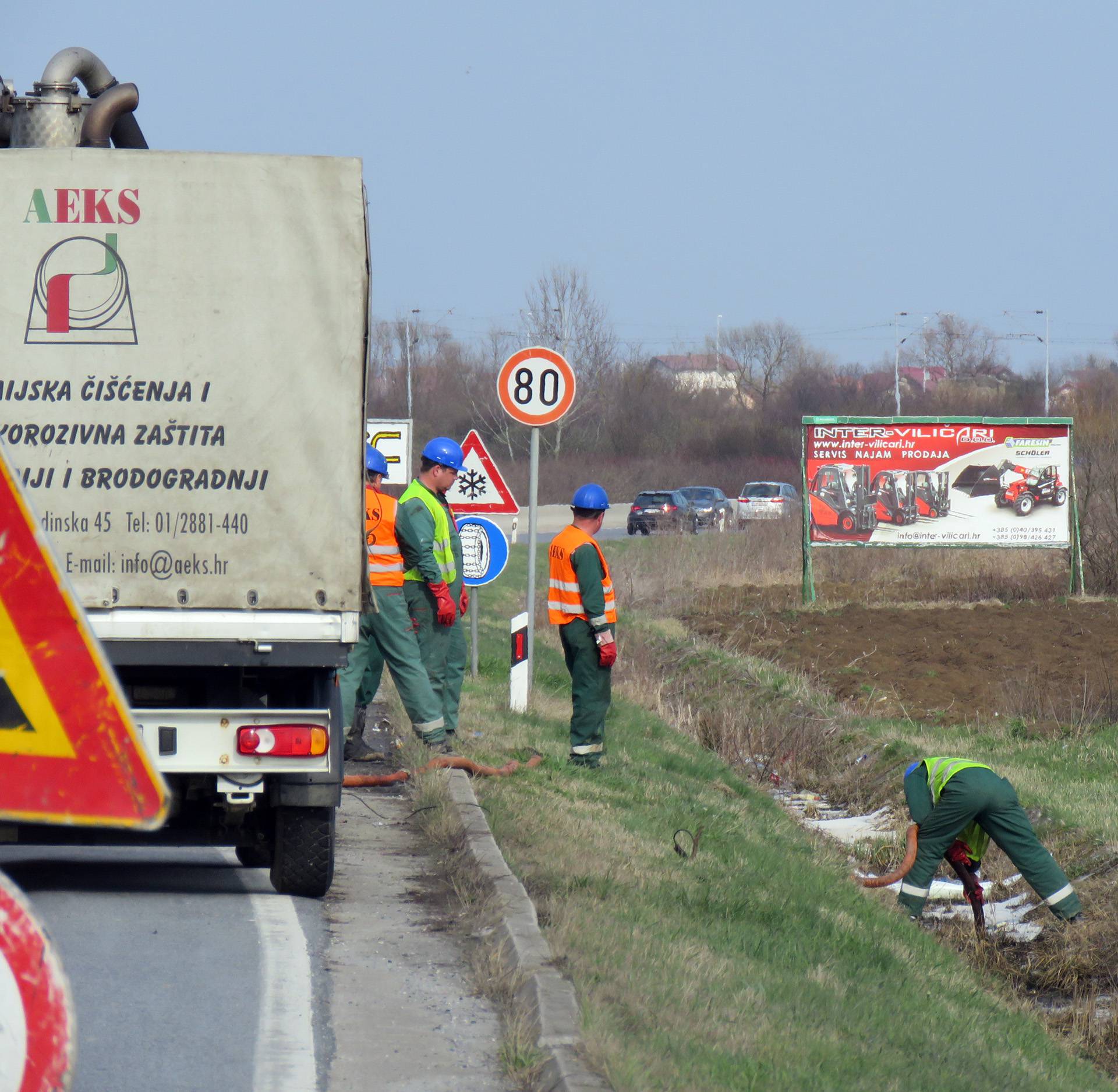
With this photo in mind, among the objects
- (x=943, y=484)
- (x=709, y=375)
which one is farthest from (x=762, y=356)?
(x=943, y=484)

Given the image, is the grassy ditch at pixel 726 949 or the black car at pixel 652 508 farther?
the black car at pixel 652 508

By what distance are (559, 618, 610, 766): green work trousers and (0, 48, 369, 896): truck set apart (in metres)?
3.89

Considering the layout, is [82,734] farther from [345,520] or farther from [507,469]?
[507,469]

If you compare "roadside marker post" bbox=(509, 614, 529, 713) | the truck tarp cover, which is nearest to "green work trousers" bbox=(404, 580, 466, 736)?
"roadside marker post" bbox=(509, 614, 529, 713)

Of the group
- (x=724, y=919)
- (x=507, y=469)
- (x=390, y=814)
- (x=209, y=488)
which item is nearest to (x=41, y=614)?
(x=209, y=488)

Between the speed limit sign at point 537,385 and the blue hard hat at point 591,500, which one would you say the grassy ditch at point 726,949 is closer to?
the blue hard hat at point 591,500

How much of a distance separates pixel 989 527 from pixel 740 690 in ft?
32.1

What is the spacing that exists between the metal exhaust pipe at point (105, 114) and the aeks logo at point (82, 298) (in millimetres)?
1220

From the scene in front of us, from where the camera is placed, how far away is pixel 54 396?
6.10 meters

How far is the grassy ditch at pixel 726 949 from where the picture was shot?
192 inches

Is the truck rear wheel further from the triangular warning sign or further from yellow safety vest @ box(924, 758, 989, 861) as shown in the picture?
the triangular warning sign

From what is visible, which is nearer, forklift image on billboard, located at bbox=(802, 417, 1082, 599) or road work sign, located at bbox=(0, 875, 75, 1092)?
road work sign, located at bbox=(0, 875, 75, 1092)

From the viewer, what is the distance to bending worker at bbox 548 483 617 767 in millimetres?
10180

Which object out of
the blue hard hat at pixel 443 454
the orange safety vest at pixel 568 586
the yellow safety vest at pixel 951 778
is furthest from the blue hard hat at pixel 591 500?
the yellow safety vest at pixel 951 778
